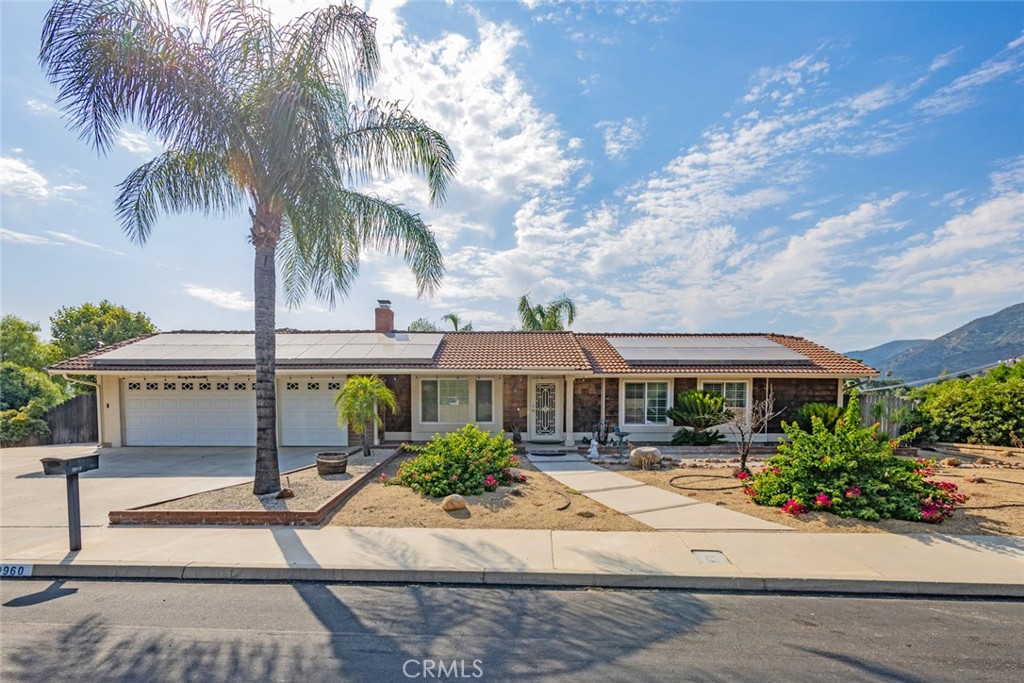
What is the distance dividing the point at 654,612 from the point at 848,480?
4685mm

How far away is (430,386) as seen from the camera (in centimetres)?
1325

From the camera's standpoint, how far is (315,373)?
1247cm

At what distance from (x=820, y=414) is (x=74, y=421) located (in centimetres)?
2328

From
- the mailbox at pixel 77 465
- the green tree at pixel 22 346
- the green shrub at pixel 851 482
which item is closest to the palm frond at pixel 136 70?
the mailbox at pixel 77 465

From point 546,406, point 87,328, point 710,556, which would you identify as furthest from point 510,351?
point 87,328

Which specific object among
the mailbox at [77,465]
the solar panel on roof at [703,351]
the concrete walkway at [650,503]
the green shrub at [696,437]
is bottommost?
the green shrub at [696,437]

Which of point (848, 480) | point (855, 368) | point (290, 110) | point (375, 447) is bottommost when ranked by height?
point (375, 447)

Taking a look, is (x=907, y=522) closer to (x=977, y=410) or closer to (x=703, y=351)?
(x=703, y=351)

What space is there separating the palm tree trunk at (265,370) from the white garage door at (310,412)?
562 cm

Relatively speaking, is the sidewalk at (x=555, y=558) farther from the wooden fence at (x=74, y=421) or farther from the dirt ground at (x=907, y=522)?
A: the wooden fence at (x=74, y=421)

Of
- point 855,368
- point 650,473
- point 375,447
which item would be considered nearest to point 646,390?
point 650,473

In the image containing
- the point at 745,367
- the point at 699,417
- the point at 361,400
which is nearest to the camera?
the point at 361,400

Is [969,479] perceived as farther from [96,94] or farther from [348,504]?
[96,94]

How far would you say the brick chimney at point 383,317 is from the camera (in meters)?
15.8
